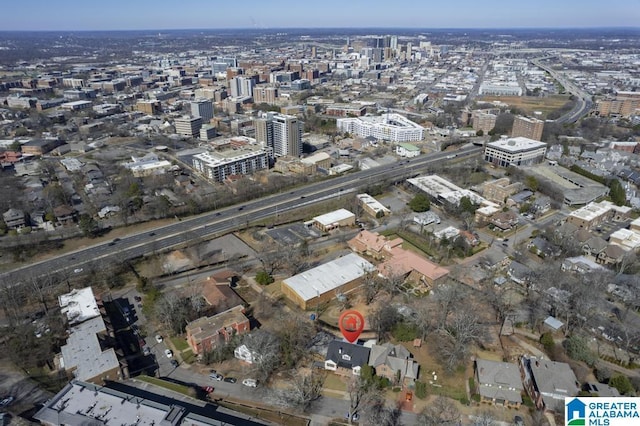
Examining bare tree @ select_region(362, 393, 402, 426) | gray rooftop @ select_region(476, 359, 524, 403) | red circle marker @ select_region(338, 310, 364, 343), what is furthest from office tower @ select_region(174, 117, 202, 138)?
gray rooftop @ select_region(476, 359, 524, 403)

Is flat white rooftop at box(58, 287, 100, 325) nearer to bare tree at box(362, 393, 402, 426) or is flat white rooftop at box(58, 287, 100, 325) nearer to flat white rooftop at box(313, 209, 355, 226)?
bare tree at box(362, 393, 402, 426)

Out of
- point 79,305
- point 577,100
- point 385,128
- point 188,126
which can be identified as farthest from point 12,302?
point 577,100

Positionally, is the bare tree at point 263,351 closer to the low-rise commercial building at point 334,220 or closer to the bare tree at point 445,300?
the bare tree at point 445,300

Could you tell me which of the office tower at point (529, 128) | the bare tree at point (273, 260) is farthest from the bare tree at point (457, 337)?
the office tower at point (529, 128)

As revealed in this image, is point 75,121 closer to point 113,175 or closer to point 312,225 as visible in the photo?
point 113,175

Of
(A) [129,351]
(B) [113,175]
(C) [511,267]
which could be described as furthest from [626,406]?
(B) [113,175]

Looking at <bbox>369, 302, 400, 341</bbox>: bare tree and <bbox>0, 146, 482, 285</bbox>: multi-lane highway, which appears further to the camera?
<bbox>0, 146, 482, 285</bbox>: multi-lane highway

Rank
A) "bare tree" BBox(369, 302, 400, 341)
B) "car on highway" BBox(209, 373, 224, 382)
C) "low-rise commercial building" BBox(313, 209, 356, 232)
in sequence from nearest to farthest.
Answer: "car on highway" BBox(209, 373, 224, 382) < "bare tree" BBox(369, 302, 400, 341) < "low-rise commercial building" BBox(313, 209, 356, 232)
